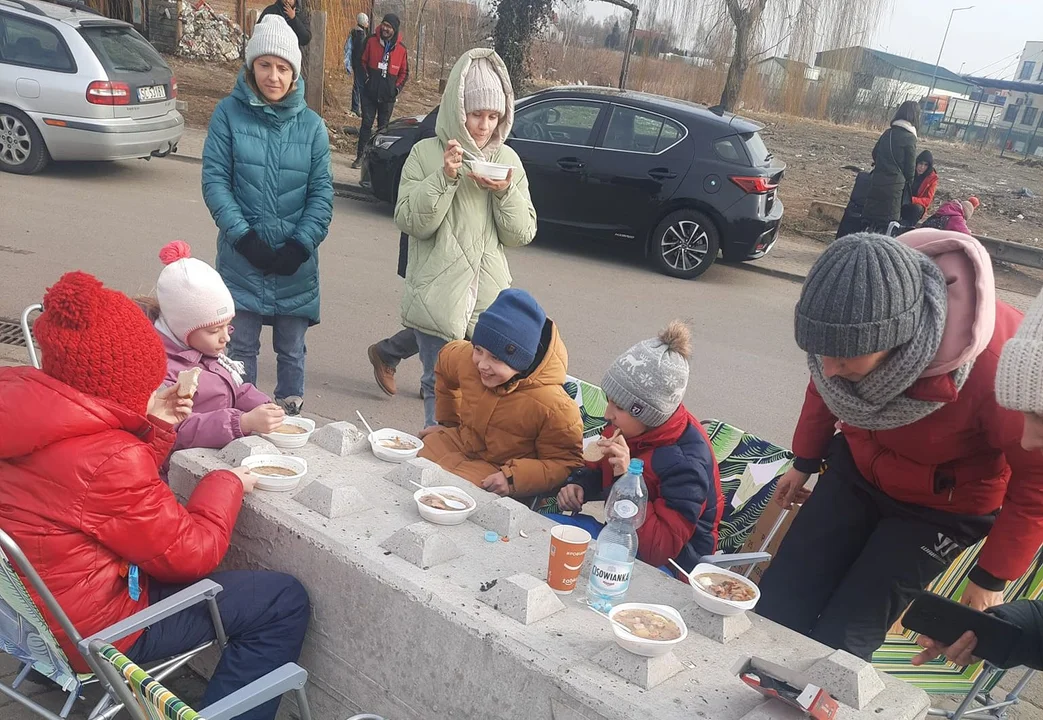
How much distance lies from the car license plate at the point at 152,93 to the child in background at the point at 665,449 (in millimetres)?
9064

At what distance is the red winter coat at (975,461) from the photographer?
2.30m

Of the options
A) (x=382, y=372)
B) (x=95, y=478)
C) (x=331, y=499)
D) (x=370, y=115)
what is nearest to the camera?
(x=95, y=478)

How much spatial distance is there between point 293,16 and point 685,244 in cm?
668

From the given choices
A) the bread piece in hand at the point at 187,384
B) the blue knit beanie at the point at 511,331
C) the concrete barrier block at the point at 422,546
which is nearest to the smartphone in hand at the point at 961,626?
the concrete barrier block at the point at 422,546

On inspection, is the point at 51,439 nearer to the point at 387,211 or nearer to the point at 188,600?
the point at 188,600

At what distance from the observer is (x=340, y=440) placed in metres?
3.11

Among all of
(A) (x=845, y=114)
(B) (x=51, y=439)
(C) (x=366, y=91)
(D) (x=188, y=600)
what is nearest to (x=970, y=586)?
(D) (x=188, y=600)

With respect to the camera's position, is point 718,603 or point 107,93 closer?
point 718,603

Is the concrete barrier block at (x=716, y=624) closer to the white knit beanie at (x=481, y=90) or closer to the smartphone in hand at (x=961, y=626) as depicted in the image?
the smartphone in hand at (x=961, y=626)

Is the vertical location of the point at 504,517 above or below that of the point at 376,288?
above

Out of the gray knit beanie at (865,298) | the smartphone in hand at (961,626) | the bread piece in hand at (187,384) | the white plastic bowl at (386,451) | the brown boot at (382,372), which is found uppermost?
the gray knit beanie at (865,298)

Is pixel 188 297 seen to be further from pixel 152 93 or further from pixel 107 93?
pixel 152 93

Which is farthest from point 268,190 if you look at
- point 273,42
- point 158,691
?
point 158,691

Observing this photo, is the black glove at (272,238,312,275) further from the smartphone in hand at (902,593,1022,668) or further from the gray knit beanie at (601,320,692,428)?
the smartphone in hand at (902,593,1022,668)
